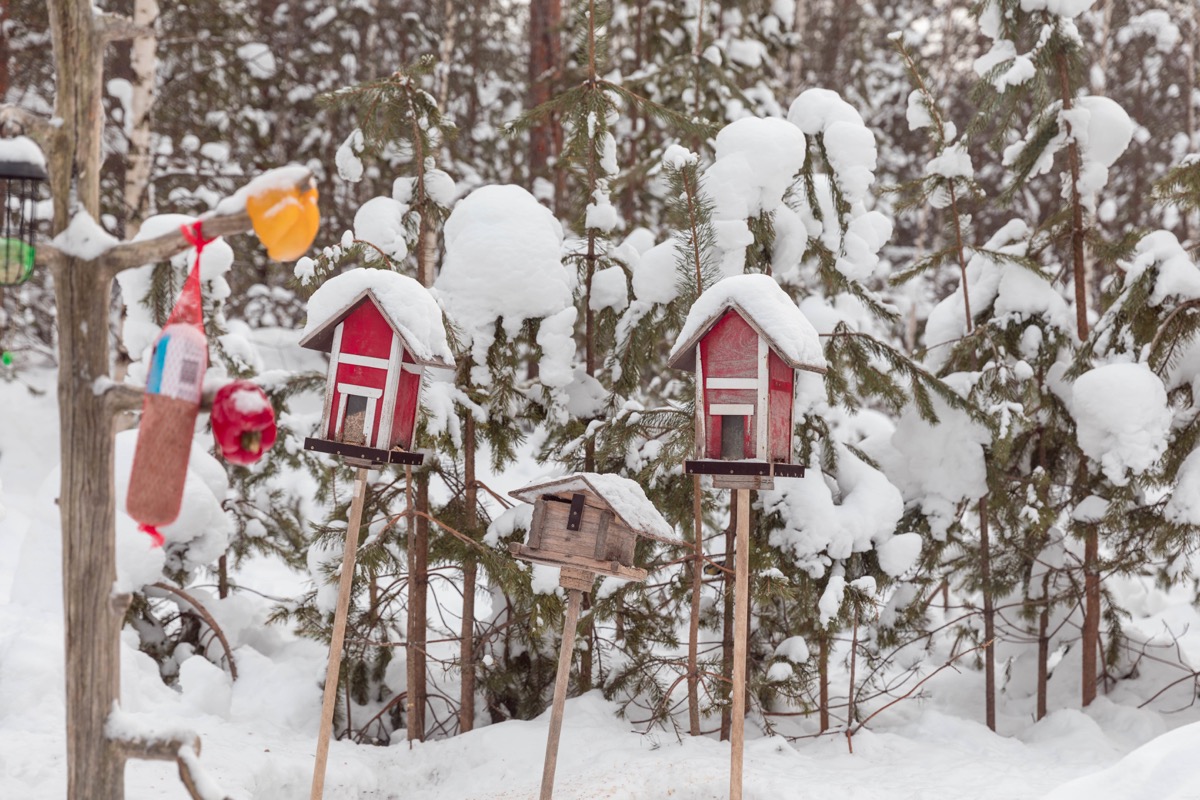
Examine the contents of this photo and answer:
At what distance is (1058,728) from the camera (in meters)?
5.84

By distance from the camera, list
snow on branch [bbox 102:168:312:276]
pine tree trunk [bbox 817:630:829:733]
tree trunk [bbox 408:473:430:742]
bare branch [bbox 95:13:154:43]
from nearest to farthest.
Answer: snow on branch [bbox 102:168:312:276] → bare branch [bbox 95:13:154:43] → tree trunk [bbox 408:473:430:742] → pine tree trunk [bbox 817:630:829:733]

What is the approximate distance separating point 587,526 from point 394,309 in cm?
131

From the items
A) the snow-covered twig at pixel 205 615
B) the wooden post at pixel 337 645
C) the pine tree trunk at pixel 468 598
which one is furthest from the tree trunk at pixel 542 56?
the wooden post at pixel 337 645

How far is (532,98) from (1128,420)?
29.6 ft

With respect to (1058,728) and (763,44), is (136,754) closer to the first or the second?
(1058,728)

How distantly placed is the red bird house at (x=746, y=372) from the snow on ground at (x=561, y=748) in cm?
175

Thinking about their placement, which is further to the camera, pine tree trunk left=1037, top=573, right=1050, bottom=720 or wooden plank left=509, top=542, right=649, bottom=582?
pine tree trunk left=1037, top=573, right=1050, bottom=720

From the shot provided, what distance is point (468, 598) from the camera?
554 centimetres

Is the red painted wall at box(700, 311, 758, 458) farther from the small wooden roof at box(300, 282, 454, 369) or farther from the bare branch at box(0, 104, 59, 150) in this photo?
the bare branch at box(0, 104, 59, 150)

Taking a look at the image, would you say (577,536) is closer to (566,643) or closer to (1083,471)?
(566,643)

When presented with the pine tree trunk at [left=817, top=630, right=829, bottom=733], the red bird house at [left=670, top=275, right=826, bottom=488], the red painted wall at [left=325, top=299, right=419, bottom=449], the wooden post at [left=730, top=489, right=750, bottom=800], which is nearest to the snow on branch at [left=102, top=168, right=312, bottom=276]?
the red painted wall at [left=325, top=299, right=419, bottom=449]

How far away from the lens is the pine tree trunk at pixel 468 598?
5.47 m

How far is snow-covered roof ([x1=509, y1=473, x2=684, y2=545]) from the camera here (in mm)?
4121

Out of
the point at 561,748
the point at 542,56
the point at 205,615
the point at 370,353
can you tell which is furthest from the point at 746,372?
the point at 542,56
